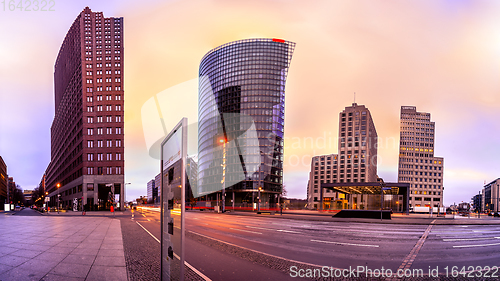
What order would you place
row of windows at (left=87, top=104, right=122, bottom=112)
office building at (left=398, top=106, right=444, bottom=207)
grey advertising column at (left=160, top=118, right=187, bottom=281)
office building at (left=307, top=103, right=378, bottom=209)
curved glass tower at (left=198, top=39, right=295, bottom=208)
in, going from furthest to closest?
office building at (left=307, top=103, right=378, bottom=209)
office building at (left=398, top=106, right=444, bottom=207)
curved glass tower at (left=198, top=39, right=295, bottom=208)
row of windows at (left=87, top=104, right=122, bottom=112)
grey advertising column at (left=160, top=118, right=187, bottom=281)

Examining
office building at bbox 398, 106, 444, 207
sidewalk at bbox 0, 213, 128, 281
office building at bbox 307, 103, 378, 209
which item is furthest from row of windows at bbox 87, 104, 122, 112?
office building at bbox 398, 106, 444, 207

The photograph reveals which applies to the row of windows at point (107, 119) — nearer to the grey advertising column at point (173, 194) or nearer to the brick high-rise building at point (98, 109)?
the brick high-rise building at point (98, 109)

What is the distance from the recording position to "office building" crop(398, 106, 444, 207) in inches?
5802

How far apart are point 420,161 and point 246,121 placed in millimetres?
100426

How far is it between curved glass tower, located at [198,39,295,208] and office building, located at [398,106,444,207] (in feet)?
246

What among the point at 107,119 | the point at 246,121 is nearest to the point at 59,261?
the point at 107,119

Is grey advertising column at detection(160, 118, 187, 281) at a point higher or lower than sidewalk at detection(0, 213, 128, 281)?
higher

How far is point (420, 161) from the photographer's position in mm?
153500

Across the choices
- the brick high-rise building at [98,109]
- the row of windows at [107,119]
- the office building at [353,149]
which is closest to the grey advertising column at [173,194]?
the brick high-rise building at [98,109]

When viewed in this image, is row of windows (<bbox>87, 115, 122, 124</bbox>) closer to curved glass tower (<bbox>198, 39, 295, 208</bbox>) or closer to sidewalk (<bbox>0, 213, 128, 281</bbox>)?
curved glass tower (<bbox>198, 39, 295, 208</bbox>)

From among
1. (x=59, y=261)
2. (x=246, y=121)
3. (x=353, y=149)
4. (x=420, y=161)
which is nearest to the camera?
(x=59, y=261)

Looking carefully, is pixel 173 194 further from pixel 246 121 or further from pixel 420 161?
pixel 420 161

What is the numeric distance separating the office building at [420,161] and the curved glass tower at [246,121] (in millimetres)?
74979

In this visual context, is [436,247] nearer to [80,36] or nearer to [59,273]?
[59,273]
